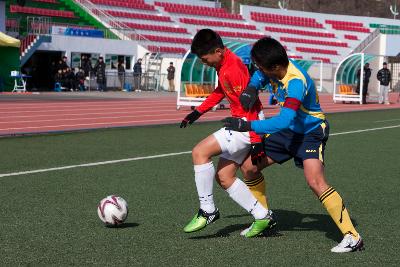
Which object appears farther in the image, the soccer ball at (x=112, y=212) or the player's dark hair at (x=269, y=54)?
the soccer ball at (x=112, y=212)

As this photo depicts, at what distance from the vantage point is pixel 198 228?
6594mm

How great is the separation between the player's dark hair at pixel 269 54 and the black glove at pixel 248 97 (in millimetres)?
377

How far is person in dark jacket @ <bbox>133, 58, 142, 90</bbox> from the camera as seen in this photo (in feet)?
148

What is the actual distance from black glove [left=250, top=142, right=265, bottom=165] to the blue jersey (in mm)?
334

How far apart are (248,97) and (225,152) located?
507mm

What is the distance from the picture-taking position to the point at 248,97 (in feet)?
21.1

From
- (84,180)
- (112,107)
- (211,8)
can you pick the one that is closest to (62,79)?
(112,107)

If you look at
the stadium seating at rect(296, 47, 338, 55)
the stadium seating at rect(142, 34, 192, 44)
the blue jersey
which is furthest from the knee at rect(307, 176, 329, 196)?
the stadium seating at rect(296, 47, 338, 55)

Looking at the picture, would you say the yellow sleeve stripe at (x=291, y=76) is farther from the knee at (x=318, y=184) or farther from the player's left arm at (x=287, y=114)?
the knee at (x=318, y=184)

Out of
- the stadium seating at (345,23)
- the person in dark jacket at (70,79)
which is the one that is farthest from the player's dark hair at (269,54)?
the stadium seating at (345,23)

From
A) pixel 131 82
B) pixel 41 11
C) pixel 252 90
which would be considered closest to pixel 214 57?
pixel 252 90

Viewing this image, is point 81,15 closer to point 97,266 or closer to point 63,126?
point 63,126

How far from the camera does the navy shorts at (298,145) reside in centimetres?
634

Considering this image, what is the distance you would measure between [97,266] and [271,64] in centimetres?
197
